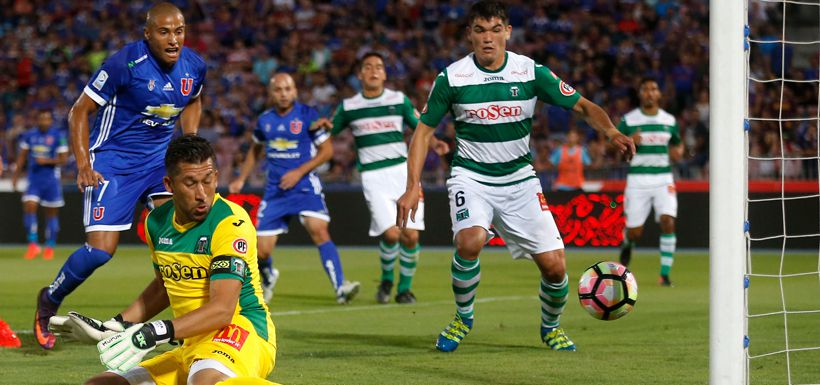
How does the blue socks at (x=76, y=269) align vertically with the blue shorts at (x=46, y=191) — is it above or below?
above

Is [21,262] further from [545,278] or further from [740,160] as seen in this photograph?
[740,160]

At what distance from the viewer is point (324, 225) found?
11.9 meters

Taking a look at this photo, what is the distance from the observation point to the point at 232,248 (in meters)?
5.10

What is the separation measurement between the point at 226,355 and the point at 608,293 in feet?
10.1

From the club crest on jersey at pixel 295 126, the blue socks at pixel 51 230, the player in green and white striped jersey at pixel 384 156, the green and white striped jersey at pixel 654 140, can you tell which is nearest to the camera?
the player in green and white striped jersey at pixel 384 156

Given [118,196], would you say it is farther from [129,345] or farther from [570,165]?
[570,165]

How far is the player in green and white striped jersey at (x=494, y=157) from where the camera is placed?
25.9 feet

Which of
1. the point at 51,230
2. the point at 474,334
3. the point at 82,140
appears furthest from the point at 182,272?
the point at 51,230

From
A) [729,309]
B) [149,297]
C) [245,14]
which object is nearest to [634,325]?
[729,309]

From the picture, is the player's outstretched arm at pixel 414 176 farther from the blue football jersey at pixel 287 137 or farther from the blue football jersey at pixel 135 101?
the blue football jersey at pixel 287 137

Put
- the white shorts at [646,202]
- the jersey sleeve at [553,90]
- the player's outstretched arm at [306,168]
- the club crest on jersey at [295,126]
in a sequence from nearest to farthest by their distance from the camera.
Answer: the jersey sleeve at [553,90] → the player's outstretched arm at [306,168] → the club crest on jersey at [295,126] → the white shorts at [646,202]

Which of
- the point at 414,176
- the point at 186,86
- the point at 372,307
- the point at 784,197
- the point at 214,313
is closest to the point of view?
the point at 214,313

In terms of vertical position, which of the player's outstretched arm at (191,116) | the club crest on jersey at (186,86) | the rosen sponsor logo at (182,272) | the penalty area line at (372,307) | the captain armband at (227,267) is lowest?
the penalty area line at (372,307)

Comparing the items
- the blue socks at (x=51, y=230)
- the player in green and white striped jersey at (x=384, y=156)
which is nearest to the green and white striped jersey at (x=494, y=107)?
the player in green and white striped jersey at (x=384, y=156)
